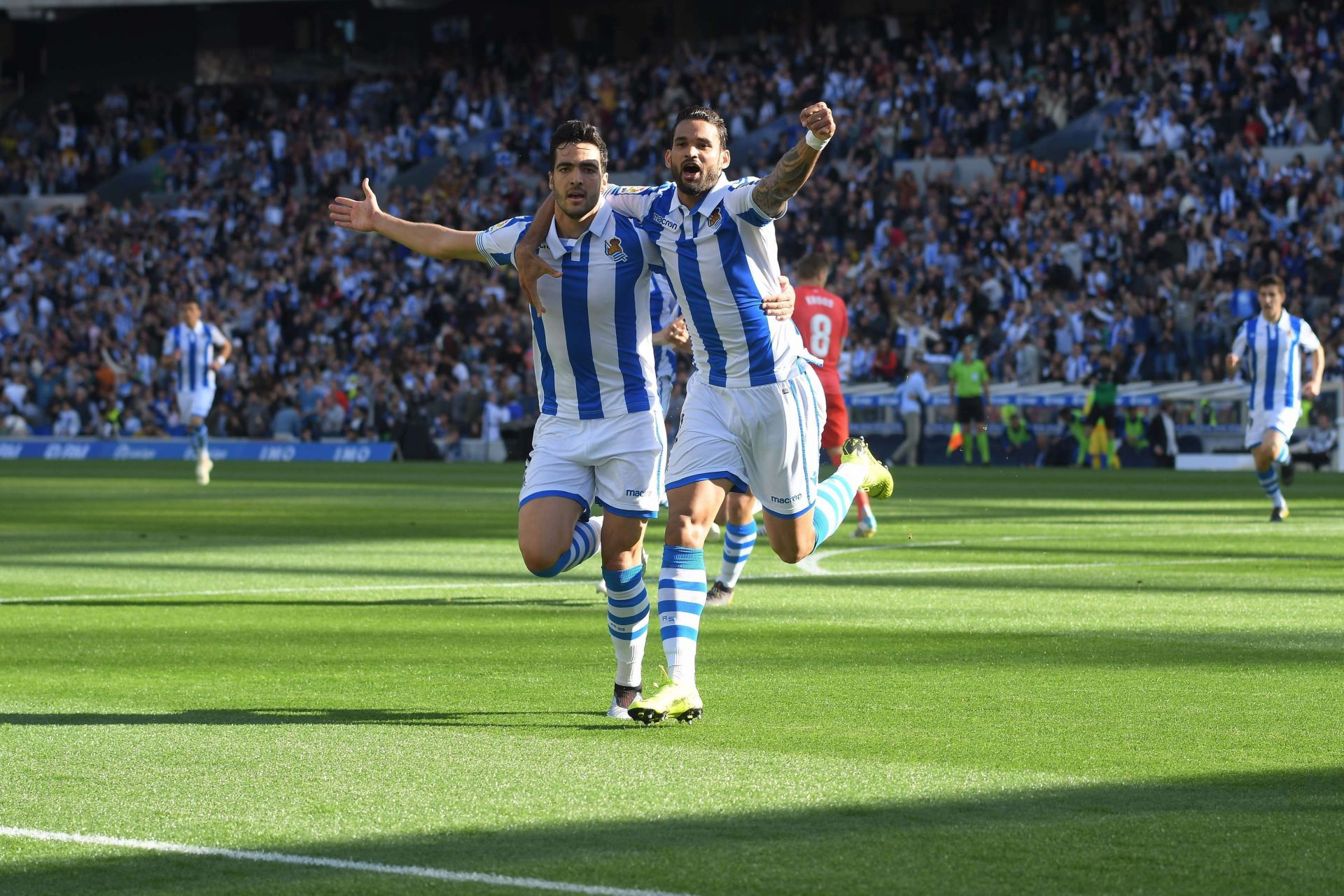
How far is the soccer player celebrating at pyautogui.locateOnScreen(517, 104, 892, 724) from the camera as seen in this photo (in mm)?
7680

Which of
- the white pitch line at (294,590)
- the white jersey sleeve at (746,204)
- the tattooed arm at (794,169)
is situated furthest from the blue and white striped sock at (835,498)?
the white pitch line at (294,590)

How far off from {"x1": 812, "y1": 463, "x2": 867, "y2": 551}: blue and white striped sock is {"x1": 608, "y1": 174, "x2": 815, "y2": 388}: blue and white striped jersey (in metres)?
0.71

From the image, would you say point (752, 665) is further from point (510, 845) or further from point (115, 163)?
point (115, 163)

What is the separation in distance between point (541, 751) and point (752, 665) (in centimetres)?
244

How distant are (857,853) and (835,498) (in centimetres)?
416

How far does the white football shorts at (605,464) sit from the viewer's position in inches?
307

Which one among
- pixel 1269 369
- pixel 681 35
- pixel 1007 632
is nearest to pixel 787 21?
pixel 681 35

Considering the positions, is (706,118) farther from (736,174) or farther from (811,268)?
(736,174)

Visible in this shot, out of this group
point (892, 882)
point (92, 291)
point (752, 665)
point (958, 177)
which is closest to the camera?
point (892, 882)

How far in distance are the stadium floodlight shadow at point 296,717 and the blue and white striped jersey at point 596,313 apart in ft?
3.99

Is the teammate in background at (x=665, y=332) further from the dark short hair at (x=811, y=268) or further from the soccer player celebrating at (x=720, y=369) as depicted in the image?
the dark short hair at (x=811, y=268)

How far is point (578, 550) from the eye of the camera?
8109mm

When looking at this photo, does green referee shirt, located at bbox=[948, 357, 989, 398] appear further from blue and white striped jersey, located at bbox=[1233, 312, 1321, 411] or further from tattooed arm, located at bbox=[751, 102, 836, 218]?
tattooed arm, located at bbox=[751, 102, 836, 218]

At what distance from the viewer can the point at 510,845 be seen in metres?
5.19
